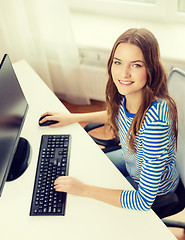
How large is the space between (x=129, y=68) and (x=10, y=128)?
54cm

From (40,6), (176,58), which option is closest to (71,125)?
(176,58)

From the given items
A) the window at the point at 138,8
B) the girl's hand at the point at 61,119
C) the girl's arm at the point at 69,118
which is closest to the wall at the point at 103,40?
the window at the point at 138,8

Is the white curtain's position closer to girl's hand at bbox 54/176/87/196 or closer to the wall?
the wall

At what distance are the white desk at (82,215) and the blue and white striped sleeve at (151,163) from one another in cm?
5

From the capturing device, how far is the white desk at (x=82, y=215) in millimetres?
1071

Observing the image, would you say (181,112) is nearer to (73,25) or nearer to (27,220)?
(27,220)

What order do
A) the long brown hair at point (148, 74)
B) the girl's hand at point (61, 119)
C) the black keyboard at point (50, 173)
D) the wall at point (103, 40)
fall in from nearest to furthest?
the long brown hair at point (148, 74) < the black keyboard at point (50, 173) < the girl's hand at point (61, 119) < the wall at point (103, 40)

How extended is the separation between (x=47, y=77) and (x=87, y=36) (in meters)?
0.45

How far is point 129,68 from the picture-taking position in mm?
1072

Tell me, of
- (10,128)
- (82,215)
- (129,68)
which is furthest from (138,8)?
(82,215)

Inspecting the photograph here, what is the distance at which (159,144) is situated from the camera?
1033mm

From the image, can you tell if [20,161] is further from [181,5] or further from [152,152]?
[181,5]

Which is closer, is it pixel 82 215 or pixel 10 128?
pixel 82 215

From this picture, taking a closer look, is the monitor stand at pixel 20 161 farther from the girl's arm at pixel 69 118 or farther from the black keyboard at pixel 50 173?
the girl's arm at pixel 69 118
